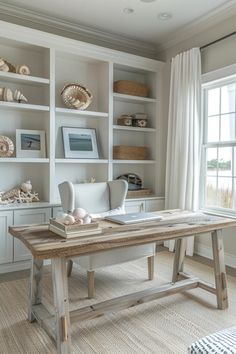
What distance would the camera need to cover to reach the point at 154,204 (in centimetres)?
406

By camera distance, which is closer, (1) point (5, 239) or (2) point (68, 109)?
(1) point (5, 239)

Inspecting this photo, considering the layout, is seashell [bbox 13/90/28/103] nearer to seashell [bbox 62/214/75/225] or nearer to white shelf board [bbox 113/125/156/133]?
white shelf board [bbox 113/125/156/133]

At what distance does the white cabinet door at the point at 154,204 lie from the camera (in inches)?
157

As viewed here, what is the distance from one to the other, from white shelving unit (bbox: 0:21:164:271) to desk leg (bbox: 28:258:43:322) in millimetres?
1094

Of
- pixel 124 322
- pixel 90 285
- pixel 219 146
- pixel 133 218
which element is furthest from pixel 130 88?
pixel 124 322

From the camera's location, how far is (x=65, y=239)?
1754mm

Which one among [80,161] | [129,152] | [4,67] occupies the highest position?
[4,67]

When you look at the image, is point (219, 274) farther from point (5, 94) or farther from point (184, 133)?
point (5, 94)

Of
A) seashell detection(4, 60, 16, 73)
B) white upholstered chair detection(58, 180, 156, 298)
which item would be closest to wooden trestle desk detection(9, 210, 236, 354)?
white upholstered chair detection(58, 180, 156, 298)

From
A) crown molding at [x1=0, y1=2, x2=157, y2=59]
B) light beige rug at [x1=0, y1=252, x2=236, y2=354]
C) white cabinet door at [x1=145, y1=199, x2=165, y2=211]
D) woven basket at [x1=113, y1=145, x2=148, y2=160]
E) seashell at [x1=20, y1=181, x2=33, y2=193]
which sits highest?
crown molding at [x1=0, y1=2, x2=157, y2=59]

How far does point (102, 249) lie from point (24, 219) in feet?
5.50

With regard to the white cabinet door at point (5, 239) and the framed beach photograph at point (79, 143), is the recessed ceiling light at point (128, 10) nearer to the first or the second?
the framed beach photograph at point (79, 143)

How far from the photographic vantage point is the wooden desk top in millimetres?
1627

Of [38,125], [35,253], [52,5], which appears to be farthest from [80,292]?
[52,5]
